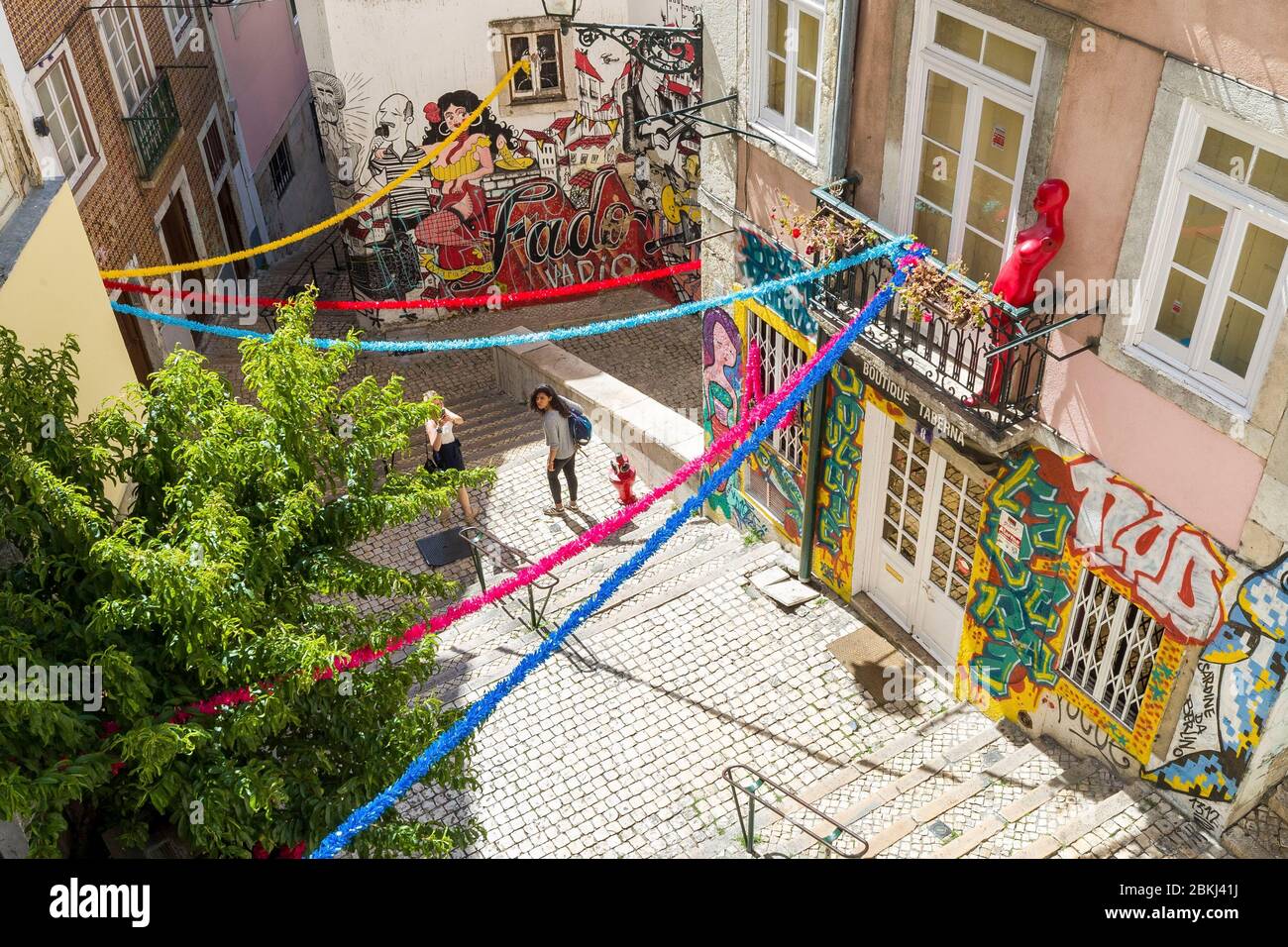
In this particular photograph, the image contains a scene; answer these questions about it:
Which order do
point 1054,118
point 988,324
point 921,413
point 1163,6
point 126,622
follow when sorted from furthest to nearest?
point 921,413 → point 988,324 → point 1054,118 → point 1163,6 → point 126,622

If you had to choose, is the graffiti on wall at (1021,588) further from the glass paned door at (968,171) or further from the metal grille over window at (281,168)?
the metal grille over window at (281,168)

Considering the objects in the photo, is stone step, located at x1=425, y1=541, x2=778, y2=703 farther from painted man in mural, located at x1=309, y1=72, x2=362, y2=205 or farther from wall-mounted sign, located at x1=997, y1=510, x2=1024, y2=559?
painted man in mural, located at x1=309, y1=72, x2=362, y2=205

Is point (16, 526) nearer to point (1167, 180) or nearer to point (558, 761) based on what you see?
point (558, 761)

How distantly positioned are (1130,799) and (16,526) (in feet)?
26.9

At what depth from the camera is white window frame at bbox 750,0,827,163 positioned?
1020cm

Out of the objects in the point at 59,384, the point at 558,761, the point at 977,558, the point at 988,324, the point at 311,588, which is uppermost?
the point at 59,384

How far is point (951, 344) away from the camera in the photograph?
979 centimetres

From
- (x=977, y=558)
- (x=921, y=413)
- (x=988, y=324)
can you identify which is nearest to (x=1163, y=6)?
(x=988, y=324)

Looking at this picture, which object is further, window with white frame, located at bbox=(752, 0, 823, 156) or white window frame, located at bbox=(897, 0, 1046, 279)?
window with white frame, located at bbox=(752, 0, 823, 156)

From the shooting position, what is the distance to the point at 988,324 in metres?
8.62

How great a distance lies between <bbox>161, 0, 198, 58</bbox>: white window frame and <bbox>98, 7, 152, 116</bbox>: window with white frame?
1416 mm

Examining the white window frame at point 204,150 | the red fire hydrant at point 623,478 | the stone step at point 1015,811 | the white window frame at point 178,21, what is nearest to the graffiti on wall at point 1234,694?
the stone step at point 1015,811

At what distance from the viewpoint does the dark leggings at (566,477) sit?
46.4 ft


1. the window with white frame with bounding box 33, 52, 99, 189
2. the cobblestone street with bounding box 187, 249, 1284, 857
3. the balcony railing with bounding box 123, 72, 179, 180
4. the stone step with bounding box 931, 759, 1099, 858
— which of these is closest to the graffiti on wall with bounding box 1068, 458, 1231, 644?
the cobblestone street with bounding box 187, 249, 1284, 857
